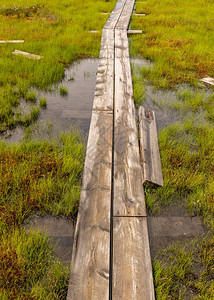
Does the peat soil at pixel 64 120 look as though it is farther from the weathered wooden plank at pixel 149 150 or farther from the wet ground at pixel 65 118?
the weathered wooden plank at pixel 149 150

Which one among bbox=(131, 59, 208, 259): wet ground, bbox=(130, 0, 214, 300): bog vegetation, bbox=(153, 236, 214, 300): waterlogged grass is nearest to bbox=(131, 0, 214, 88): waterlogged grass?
bbox=(130, 0, 214, 300): bog vegetation

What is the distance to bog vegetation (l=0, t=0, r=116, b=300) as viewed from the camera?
1705 mm

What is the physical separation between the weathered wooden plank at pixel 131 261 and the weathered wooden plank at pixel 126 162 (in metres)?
0.14

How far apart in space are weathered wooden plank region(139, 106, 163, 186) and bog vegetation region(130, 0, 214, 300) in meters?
0.13

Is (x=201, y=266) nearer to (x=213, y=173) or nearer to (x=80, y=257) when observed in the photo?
(x=80, y=257)

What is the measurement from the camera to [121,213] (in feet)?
6.84

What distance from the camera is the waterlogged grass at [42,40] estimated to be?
176 inches

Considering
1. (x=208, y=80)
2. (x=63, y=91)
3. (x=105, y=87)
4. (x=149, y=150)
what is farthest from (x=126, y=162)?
(x=208, y=80)

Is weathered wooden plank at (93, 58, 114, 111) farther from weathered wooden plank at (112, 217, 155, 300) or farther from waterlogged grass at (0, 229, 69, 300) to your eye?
waterlogged grass at (0, 229, 69, 300)

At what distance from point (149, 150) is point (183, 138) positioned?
2.78ft

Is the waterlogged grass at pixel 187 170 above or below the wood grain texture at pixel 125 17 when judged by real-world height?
→ below

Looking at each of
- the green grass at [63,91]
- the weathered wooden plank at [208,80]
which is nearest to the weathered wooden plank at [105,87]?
the green grass at [63,91]

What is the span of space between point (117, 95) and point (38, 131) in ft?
5.07

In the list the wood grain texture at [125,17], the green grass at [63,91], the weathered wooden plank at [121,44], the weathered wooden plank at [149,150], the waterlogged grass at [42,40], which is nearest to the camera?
the weathered wooden plank at [149,150]
